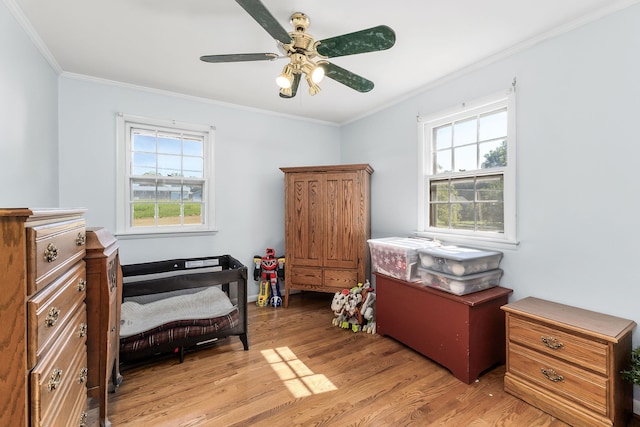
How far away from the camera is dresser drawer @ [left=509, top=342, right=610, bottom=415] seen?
151cm

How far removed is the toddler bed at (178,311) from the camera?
2.08 m

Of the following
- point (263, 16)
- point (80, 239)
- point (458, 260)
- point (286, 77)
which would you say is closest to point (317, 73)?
point (286, 77)

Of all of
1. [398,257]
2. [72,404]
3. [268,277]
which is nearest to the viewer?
[72,404]

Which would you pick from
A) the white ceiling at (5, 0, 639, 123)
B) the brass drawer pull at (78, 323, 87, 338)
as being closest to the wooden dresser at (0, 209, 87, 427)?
the brass drawer pull at (78, 323, 87, 338)

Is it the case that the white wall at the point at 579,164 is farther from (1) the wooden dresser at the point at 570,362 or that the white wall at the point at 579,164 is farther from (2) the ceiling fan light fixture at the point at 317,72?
(2) the ceiling fan light fixture at the point at 317,72

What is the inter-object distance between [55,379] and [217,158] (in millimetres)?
2786

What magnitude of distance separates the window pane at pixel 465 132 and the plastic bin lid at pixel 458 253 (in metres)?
1.04

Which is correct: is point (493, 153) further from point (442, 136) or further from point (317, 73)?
point (317, 73)

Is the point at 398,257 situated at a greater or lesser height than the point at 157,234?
lesser

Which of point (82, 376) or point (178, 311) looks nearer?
point (82, 376)

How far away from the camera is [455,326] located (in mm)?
2059

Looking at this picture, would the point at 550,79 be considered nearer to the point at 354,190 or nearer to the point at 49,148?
the point at 354,190

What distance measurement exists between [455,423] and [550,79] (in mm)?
2427

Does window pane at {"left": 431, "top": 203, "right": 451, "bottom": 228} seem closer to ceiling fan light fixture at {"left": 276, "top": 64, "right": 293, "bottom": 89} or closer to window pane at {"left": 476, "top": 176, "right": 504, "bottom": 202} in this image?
window pane at {"left": 476, "top": 176, "right": 504, "bottom": 202}
